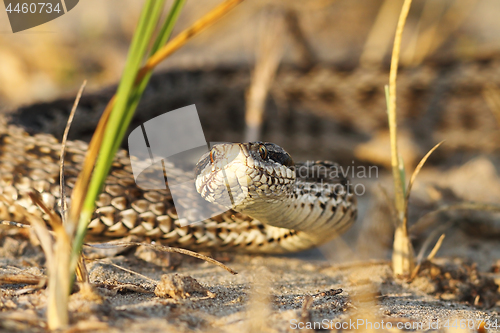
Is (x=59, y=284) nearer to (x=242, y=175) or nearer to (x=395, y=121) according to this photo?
(x=242, y=175)

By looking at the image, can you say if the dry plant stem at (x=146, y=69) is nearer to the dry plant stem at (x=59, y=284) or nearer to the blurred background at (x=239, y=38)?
the dry plant stem at (x=59, y=284)

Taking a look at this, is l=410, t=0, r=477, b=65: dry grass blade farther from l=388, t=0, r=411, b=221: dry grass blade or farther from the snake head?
the snake head

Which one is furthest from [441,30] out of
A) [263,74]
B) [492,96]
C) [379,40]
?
[263,74]

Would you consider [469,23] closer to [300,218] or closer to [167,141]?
[167,141]

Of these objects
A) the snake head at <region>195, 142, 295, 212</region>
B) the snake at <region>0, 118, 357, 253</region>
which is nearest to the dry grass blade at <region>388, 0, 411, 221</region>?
the snake at <region>0, 118, 357, 253</region>

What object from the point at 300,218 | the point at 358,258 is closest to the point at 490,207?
the point at 358,258

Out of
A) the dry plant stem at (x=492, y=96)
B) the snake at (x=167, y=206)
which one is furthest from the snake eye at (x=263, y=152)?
the dry plant stem at (x=492, y=96)

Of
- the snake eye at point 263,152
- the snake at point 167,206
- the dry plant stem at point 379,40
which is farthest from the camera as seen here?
the dry plant stem at point 379,40
